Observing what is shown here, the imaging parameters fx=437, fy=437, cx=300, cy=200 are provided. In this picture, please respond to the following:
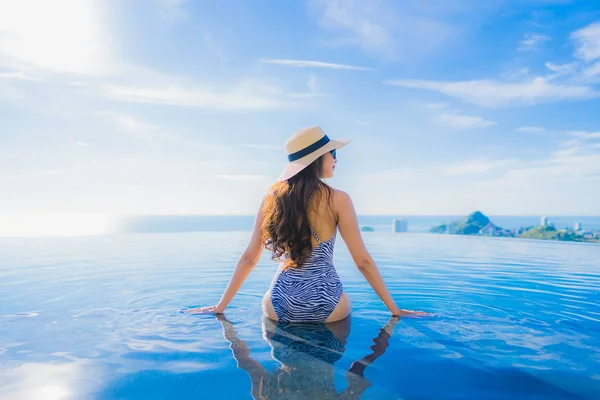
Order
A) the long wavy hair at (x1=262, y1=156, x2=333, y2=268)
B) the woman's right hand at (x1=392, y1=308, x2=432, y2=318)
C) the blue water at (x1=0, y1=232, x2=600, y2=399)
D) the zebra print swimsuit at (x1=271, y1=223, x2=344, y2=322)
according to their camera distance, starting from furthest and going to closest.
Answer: the woman's right hand at (x1=392, y1=308, x2=432, y2=318) < the zebra print swimsuit at (x1=271, y1=223, x2=344, y2=322) < the long wavy hair at (x1=262, y1=156, x2=333, y2=268) < the blue water at (x1=0, y1=232, x2=600, y2=399)

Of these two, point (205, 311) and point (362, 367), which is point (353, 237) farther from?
point (205, 311)

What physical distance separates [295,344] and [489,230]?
58.1 ft

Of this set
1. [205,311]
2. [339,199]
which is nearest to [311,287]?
[339,199]

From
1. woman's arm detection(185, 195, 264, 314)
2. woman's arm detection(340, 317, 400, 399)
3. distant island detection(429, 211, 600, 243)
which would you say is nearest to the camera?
woman's arm detection(340, 317, 400, 399)

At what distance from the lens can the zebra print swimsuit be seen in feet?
11.2

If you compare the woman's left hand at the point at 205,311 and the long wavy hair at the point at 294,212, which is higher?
the long wavy hair at the point at 294,212

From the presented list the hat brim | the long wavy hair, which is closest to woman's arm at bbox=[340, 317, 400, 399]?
the long wavy hair

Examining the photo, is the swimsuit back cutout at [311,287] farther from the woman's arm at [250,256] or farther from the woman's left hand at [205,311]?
the woman's left hand at [205,311]

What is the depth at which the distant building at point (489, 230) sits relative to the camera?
60.8ft

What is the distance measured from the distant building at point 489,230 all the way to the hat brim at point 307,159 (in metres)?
16.9

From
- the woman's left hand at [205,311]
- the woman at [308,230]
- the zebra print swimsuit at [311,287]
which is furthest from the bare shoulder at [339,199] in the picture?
the woman's left hand at [205,311]

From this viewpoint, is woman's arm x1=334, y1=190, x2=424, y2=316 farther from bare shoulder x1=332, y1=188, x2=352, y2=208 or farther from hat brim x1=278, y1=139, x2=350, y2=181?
hat brim x1=278, y1=139, x2=350, y2=181

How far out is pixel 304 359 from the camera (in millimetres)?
2789

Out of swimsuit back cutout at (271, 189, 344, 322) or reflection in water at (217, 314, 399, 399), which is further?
swimsuit back cutout at (271, 189, 344, 322)
